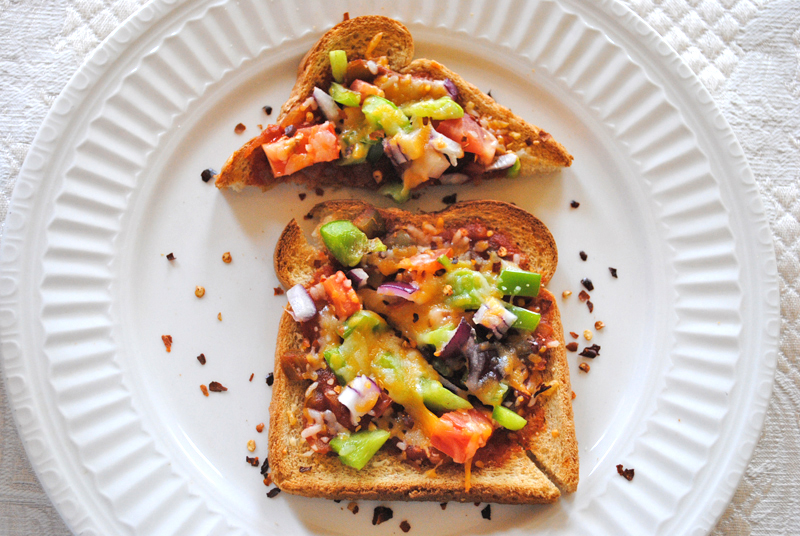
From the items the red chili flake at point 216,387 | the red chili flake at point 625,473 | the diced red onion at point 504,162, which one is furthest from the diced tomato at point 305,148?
the red chili flake at point 625,473

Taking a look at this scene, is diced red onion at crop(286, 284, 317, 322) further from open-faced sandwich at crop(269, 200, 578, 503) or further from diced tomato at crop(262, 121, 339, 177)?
diced tomato at crop(262, 121, 339, 177)

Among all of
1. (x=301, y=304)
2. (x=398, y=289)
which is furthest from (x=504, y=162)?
(x=301, y=304)

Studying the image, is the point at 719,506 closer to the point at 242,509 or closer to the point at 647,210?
the point at 647,210

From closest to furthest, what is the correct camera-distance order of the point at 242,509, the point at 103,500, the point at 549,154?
the point at 103,500
the point at 242,509
the point at 549,154

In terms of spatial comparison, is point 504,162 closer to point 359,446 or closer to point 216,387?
point 359,446

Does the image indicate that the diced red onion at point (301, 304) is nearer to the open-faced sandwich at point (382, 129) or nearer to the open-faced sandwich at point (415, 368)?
the open-faced sandwich at point (415, 368)

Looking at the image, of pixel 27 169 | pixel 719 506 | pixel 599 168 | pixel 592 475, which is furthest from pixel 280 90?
pixel 719 506
